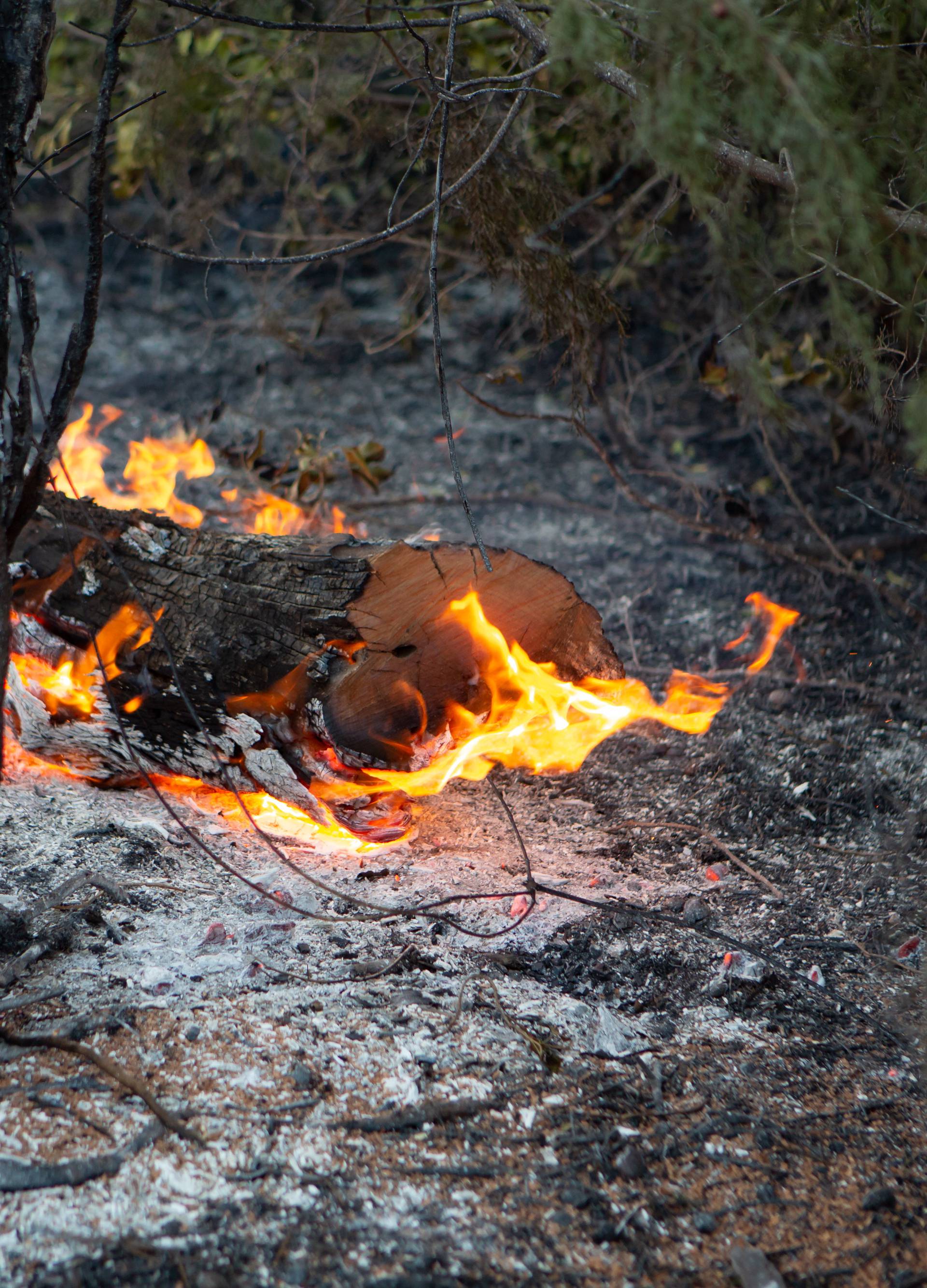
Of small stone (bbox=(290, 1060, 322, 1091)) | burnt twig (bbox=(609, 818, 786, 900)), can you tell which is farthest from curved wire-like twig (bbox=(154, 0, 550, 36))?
burnt twig (bbox=(609, 818, 786, 900))

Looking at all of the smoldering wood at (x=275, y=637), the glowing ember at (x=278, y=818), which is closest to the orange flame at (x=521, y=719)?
the smoldering wood at (x=275, y=637)

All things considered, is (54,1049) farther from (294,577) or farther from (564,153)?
(564,153)

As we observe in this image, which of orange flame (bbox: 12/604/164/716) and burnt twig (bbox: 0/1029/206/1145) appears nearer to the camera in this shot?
burnt twig (bbox: 0/1029/206/1145)

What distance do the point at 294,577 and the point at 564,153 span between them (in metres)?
3.41

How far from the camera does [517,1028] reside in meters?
Answer: 1.76

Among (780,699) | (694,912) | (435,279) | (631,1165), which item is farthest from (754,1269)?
(780,699)

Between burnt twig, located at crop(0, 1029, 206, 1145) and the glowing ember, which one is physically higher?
burnt twig, located at crop(0, 1029, 206, 1145)

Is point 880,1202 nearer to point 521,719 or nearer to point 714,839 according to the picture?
point 714,839

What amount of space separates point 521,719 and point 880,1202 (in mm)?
1241

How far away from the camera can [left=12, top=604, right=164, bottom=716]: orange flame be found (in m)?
2.35

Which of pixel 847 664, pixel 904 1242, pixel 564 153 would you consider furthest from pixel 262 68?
pixel 904 1242

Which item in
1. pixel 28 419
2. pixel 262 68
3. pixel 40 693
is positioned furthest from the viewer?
pixel 262 68

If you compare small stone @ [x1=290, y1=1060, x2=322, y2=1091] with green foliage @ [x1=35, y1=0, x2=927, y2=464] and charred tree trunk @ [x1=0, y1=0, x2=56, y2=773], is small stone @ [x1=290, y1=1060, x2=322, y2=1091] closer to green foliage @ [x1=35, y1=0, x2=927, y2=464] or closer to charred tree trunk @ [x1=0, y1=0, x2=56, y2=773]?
charred tree trunk @ [x1=0, y1=0, x2=56, y2=773]

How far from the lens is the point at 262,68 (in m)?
4.67
